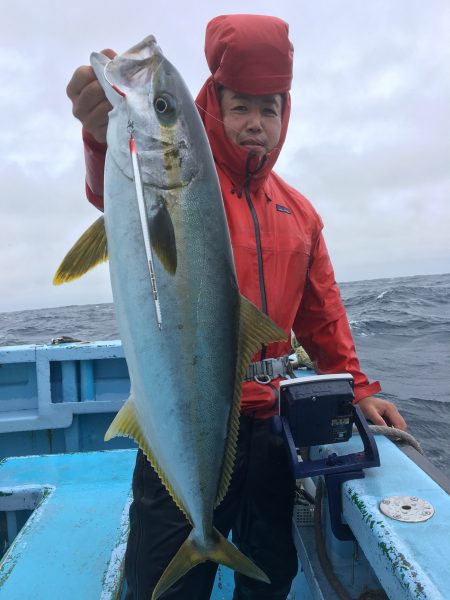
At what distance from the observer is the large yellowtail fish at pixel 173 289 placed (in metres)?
1.57

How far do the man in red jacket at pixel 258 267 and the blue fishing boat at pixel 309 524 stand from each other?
0.68 ft

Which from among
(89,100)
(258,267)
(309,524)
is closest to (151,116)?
(89,100)

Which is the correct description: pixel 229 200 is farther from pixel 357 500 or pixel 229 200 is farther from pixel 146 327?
pixel 357 500

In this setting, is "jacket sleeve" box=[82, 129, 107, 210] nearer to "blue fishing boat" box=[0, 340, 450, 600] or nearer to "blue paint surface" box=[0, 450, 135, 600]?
"blue fishing boat" box=[0, 340, 450, 600]

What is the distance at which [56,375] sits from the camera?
4574 mm

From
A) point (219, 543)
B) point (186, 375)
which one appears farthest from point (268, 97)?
point (219, 543)

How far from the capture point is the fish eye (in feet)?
5.48

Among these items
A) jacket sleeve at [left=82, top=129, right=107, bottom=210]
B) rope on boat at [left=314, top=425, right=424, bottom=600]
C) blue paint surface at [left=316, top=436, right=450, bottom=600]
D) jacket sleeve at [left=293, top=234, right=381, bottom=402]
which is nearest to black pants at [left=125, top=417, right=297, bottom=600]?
rope on boat at [left=314, top=425, right=424, bottom=600]

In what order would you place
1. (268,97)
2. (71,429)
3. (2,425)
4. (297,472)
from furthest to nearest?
(71,429) → (2,425) → (268,97) → (297,472)

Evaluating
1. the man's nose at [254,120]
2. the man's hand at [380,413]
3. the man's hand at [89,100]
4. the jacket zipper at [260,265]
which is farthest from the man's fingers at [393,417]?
the man's hand at [89,100]

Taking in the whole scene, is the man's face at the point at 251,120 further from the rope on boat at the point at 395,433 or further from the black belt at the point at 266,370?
the rope on boat at the point at 395,433

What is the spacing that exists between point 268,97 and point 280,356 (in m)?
1.34

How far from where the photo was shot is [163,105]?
66.0 inches

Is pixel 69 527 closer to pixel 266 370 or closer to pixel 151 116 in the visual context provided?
pixel 266 370
